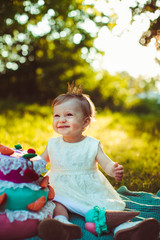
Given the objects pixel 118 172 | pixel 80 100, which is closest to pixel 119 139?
pixel 80 100

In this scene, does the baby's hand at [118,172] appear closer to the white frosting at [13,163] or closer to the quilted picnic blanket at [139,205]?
the quilted picnic blanket at [139,205]

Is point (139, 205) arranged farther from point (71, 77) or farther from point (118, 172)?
point (71, 77)

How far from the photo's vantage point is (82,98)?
2.40 m

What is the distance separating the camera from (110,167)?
215 cm

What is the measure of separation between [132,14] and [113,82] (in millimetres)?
7791

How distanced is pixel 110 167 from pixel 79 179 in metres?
0.29

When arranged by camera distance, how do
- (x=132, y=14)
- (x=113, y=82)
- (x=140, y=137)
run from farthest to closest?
(x=113, y=82)
(x=140, y=137)
(x=132, y=14)

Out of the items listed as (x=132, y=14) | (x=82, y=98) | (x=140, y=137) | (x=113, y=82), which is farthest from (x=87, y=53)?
(x=82, y=98)

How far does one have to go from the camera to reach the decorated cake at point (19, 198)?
1630 mm

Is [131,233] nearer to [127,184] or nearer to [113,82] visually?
[127,184]

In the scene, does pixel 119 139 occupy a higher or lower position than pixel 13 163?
lower

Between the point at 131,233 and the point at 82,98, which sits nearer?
the point at 131,233

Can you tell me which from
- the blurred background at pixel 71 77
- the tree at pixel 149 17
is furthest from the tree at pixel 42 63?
the tree at pixel 149 17

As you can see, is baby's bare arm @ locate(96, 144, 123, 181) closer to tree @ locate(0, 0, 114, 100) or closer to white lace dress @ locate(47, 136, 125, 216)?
white lace dress @ locate(47, 136, 125, 216)
